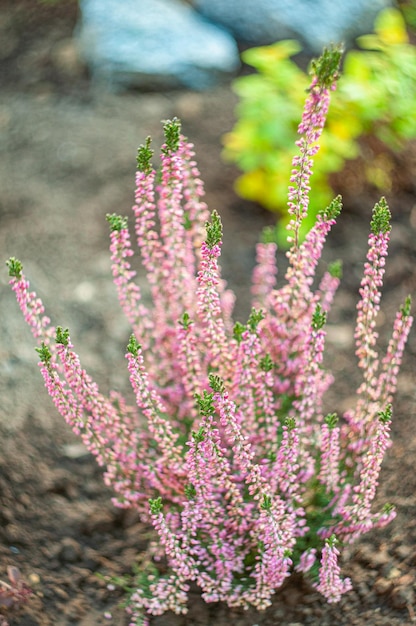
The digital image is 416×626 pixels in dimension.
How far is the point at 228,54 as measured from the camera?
5406 mm

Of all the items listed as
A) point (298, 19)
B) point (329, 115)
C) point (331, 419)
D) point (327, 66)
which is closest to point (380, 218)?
point (327, 66)

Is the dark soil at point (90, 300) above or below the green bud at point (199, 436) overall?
below

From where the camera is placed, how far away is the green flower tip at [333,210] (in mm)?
2031

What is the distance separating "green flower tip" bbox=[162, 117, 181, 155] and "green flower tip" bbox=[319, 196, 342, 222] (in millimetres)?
450

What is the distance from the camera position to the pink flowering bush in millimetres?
2037

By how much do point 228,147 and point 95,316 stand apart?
122cm

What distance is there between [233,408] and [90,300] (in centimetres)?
208

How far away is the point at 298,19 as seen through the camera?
18.7 feet

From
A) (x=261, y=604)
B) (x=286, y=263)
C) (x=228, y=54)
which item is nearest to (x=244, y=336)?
(x=261, y=604)

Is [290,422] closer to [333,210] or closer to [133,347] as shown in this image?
[133,347]

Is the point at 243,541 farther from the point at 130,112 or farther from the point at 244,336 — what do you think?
the point at 130,112

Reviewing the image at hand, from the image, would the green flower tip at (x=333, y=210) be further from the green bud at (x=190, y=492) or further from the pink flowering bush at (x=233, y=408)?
the green bud at (x=190, y=492)

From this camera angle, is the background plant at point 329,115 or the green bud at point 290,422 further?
the background plant at point 329,115

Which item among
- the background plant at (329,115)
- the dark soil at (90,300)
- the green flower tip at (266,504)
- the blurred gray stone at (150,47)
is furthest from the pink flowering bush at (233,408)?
the blurred gray stone at (150,47)
